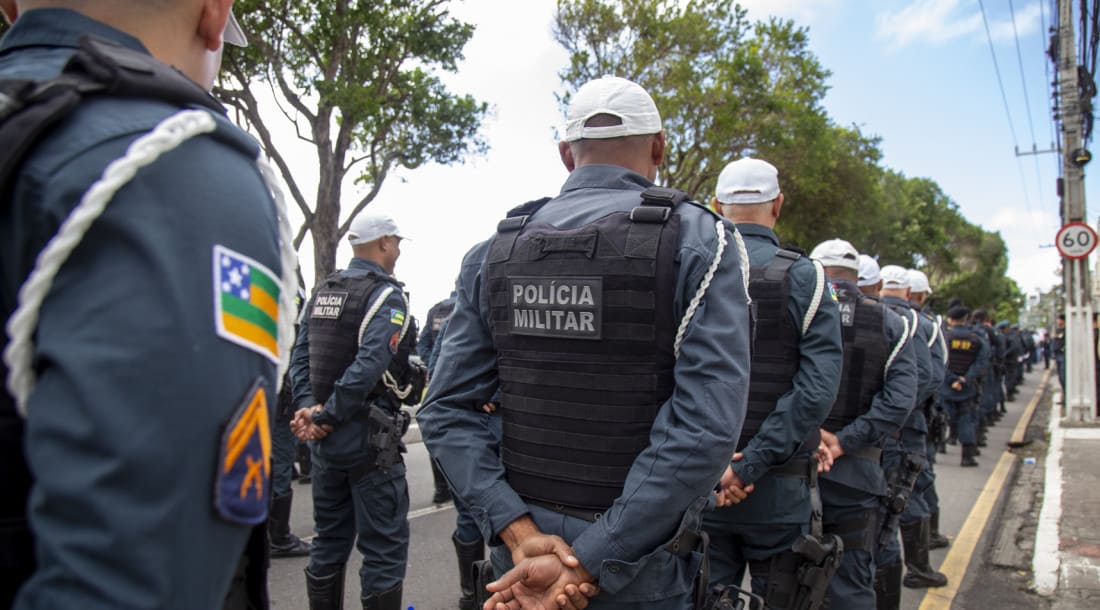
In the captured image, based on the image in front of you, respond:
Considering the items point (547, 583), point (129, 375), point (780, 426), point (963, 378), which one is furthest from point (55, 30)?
point (963, 378)

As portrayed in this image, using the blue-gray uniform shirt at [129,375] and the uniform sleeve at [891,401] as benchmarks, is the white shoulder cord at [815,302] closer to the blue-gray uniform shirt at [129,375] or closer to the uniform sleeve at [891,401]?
the uniform sleeve at [891,401]

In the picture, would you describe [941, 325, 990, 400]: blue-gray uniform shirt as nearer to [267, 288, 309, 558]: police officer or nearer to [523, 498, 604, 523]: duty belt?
[267, 288, 309, 558]: police officer

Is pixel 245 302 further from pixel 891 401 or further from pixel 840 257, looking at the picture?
pixel 840 257

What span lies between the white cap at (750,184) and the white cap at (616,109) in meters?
1.20

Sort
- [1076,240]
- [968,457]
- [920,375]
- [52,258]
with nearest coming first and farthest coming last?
[52,258]
[920,375]
[968,457]
[1076,240]

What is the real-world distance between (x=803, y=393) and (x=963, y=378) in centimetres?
922

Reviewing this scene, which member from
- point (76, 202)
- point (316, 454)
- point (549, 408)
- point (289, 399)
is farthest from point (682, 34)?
point (76, 202)

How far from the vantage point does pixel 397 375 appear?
4.69 meters

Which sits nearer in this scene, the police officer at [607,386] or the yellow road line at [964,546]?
the police officer at [607,386]

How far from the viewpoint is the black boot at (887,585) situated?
4.28 m

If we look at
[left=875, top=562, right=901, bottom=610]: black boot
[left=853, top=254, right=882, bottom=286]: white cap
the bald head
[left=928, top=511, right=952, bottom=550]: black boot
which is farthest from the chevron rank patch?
[left=928, top=511, right=952, bottom=550]: black boot

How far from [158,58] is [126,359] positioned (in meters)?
0.52

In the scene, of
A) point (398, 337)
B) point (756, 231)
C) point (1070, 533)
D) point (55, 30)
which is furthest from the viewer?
point (1070, 533)

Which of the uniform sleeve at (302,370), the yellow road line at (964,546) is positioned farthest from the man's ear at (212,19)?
A: the yellow road line at (964,546)
